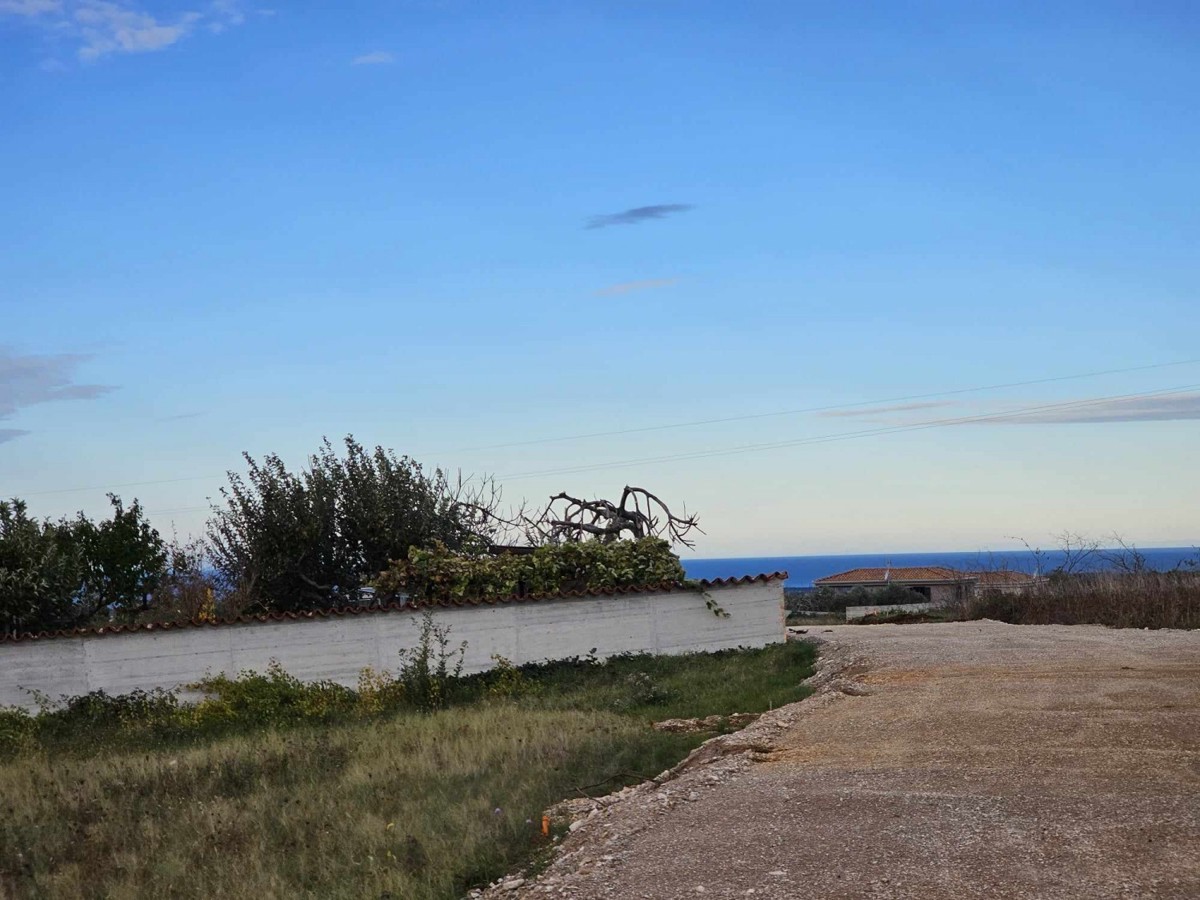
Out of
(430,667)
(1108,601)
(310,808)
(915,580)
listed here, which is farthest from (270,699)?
(915,580)

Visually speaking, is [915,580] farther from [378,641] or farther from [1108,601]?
[378,641]

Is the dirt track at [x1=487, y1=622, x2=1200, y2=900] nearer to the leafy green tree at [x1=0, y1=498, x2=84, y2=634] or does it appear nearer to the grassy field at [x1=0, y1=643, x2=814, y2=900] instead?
the grassy field at [x1=0, y1=643, x2=814, y2=900]

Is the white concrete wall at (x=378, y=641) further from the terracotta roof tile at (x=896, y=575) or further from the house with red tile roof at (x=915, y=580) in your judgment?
the terracotta roof tile at (x=896, y=575)

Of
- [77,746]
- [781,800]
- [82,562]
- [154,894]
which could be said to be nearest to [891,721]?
[781,800]

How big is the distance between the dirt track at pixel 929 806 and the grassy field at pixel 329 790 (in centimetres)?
112

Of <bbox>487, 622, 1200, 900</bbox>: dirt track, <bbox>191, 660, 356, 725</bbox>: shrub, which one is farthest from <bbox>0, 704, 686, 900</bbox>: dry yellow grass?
<bbox>191, 660, 356, 725</bbox>: shrub

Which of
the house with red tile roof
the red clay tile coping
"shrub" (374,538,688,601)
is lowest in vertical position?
the house with red tile roof

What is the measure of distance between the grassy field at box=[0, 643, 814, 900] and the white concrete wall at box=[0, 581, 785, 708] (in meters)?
1.18

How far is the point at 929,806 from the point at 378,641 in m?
14.2

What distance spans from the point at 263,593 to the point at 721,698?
16.4 meters

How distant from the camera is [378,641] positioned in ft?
72.1

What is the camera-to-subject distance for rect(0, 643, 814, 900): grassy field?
33.7ft

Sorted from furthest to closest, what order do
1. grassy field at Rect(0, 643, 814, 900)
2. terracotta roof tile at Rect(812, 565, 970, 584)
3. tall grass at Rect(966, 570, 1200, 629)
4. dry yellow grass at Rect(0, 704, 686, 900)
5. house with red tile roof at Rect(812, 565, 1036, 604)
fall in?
terracotta roof tile at Rect(812, 565, 970, 584) → house with red tile roof at Rect(812, 565, 1036, 604) → tall grass at Rect(966, 570, 1200, 629) → grassy field at Rect(0, 643, 814, 900) → dry yellow grass at Rect(0, 704, 686, 900)

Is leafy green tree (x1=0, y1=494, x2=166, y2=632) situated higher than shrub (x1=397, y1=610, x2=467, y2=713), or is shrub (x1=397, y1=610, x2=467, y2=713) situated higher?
leafy green tree (x1=0, y1=494, x2=166, y2=632)
